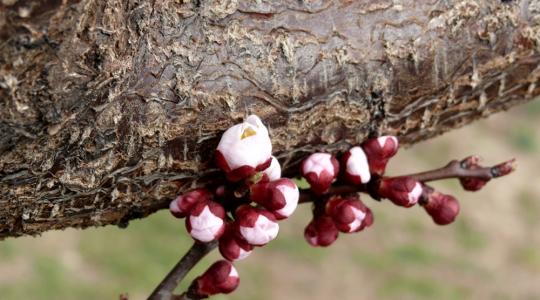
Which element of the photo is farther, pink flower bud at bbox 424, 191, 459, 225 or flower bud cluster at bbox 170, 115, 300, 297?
pink flower bud at bbox 424, 191, 459, 225

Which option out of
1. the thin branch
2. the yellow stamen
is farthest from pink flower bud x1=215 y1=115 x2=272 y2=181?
the thin branch

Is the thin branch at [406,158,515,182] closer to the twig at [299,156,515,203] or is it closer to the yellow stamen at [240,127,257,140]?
the twig at [299,156,515,203]

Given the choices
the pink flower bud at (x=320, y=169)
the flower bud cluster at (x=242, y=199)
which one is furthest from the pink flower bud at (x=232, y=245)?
the pink flower bud at (x=320, y=169)

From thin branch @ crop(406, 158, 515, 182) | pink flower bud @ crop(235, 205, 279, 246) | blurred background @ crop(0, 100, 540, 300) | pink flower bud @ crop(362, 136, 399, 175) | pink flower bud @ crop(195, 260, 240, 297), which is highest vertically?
pink flower bud @ crop(362, 136, 399, 175)

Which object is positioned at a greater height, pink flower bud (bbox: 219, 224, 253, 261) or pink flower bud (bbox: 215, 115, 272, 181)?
pink flower bud (bbox: 215, 115, 272, 181)

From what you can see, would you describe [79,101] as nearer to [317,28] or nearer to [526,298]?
[317,28]

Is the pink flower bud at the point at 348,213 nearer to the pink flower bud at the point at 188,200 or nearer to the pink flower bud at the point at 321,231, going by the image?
the pink flower bud at the point at 321,231

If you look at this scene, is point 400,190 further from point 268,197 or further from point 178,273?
point 178,273

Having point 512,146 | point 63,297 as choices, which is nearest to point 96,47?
point 63,297
